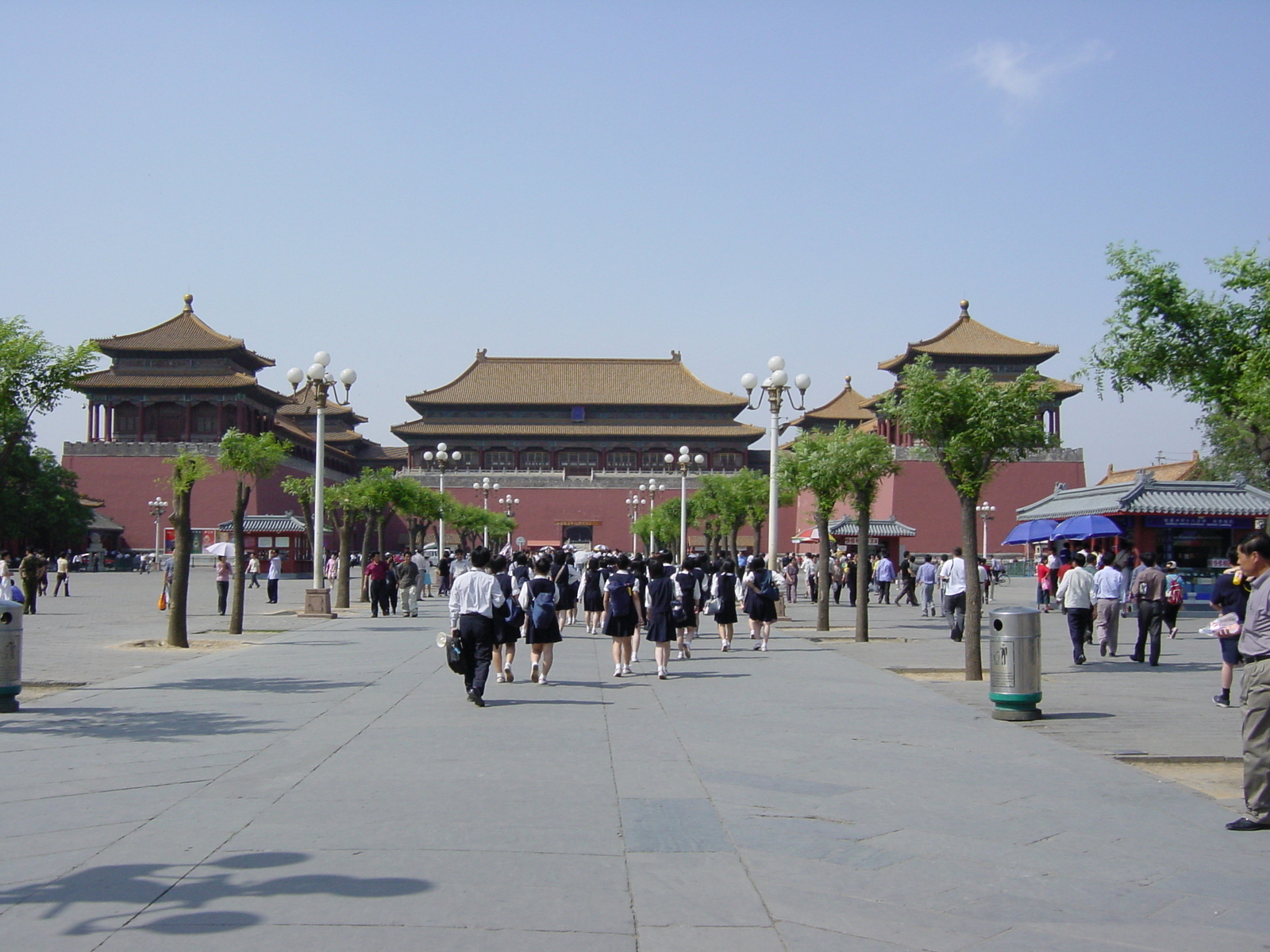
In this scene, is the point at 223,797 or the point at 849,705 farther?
the point at 849,705

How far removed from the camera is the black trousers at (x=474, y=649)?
9734 millimetres

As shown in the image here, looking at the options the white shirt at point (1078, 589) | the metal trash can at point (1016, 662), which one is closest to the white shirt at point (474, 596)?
the metal trash can at point (1016, 662)

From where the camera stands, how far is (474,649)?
9789 millimetres

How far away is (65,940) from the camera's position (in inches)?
155

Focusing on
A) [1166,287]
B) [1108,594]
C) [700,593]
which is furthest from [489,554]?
[1166,287]

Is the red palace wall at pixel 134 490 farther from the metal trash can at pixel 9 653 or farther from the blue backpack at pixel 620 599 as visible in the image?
the metal trash can at pixel 9 653

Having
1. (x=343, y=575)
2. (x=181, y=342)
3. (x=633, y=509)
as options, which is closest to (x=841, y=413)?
(x=633, y=509)

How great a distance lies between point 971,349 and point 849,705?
45.3 m

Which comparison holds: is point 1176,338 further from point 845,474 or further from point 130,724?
point 130,724

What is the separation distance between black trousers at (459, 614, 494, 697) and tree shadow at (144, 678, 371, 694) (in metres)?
1.77

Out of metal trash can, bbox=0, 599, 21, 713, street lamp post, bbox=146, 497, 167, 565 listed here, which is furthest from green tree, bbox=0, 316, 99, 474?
street lamp post, bbox=146, 497, 167, 565

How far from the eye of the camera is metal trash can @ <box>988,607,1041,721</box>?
361 inches

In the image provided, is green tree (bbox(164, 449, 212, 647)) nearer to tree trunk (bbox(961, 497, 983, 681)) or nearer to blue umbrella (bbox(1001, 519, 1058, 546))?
tree trunk (bbox(961, 497, 983, 681))

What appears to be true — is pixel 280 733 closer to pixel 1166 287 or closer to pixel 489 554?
pixel 489 554
